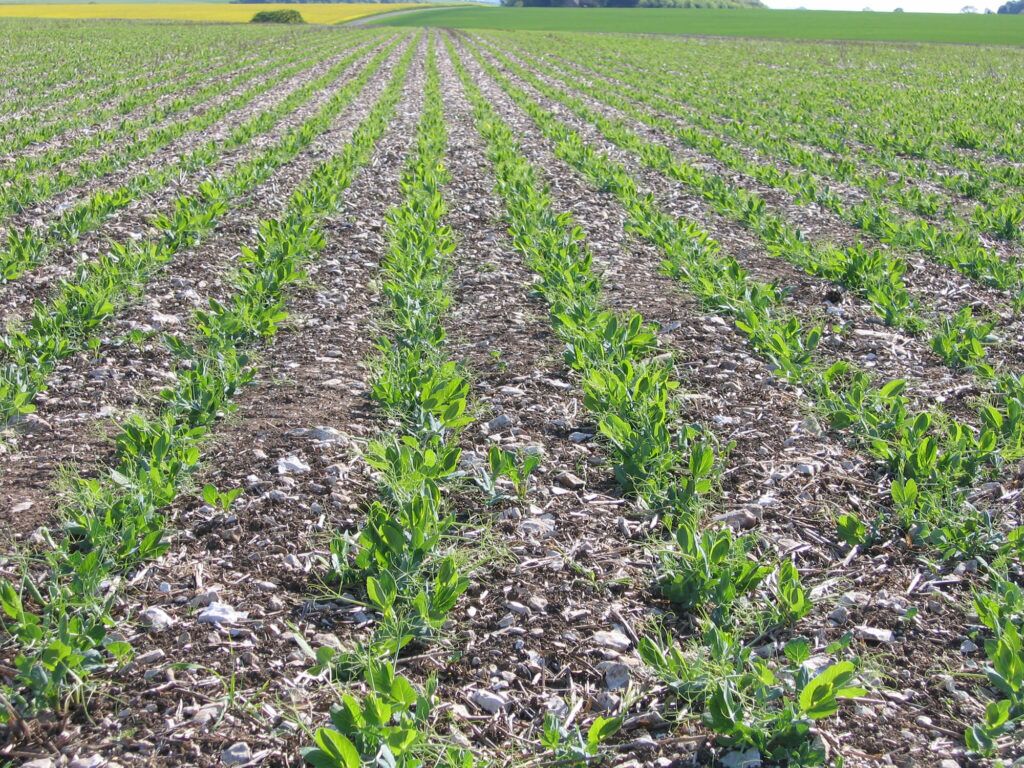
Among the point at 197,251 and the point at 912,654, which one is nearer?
the point at 912,654

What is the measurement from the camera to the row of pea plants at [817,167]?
11.3 meters

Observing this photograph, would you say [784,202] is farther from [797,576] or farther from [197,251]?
[797,576]

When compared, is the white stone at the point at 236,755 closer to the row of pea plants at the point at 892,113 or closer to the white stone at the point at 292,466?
the white stone at the point at 292,466

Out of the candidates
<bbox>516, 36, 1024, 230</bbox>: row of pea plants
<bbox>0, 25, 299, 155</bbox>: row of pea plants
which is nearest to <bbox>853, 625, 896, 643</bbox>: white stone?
<bbox>516, 36, 1024, 230</bbox>: row of pea plants

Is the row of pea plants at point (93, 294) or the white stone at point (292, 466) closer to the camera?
the white stone at point (292, 466)

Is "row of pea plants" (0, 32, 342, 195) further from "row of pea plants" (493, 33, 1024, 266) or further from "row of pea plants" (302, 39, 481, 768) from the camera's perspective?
"row of pea plants" (493, 33, 1024, 266)

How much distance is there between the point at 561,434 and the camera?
17.8 ft

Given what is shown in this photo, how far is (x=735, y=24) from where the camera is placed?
83062mm

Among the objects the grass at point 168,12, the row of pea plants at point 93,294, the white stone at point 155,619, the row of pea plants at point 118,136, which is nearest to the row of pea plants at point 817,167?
the row of pea plants at point 93,294

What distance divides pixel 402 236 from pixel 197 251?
2281 mm

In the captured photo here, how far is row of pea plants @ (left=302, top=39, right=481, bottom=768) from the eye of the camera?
291 cm

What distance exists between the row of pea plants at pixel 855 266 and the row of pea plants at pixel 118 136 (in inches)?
365

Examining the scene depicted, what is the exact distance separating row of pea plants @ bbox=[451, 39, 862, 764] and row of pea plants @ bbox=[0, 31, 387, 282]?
17.3 ft

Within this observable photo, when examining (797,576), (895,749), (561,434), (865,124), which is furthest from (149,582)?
(865,124)
